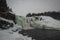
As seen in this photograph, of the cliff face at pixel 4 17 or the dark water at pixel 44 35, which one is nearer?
the dark water at pixel 44 35

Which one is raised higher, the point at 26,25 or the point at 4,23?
the point at 4,23

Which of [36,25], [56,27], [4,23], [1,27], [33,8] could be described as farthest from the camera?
[33,8]

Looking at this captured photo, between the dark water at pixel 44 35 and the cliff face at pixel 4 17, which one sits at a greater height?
the cliff face at pixel 4 17

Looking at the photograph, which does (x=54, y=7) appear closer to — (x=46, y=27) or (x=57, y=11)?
(x=57, y=11)

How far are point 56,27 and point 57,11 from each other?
1.61m

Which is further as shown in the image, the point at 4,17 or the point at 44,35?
the point at 4,17

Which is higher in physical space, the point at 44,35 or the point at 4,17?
the point at 4,17

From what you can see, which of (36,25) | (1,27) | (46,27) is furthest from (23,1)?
(1,27)

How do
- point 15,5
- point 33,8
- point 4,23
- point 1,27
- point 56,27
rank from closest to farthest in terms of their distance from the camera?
point 1,27, point 4,23, point 56,27, point 15,5, point 33,8

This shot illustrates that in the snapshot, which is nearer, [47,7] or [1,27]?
[1,27]

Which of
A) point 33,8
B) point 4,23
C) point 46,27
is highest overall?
point 33,8

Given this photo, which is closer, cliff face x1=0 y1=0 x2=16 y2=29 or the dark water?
the dark water

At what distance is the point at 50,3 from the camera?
3.86m

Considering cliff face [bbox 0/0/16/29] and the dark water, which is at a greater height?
cliff face [bbox 0/0/16/29]
